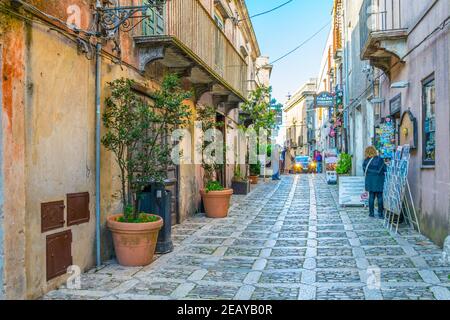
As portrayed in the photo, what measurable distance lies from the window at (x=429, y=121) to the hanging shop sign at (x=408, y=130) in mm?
403

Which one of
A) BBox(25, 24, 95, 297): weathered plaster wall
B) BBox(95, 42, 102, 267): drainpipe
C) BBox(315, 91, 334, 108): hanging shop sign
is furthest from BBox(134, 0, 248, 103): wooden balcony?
BBox(315, 91, 334, 108): hanging shop sign

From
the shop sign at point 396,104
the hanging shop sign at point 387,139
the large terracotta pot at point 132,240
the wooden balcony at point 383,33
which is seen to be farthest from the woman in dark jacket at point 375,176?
the large terracotta pot at point 132,240

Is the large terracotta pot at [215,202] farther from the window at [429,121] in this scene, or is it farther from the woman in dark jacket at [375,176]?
the window at [429,121]

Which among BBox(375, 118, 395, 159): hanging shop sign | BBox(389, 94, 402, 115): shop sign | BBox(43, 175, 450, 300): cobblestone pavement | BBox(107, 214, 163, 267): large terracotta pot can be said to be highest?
BBox(389, 94, 402, 115): shop sign

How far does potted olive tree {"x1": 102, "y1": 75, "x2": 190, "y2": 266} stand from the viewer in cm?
591

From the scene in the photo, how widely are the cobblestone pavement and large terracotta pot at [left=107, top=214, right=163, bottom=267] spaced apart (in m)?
0.16

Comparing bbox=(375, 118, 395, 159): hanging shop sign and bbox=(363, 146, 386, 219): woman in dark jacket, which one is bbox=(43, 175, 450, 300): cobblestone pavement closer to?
bbox=(363, 146, 386, 219): woman in dark jacket

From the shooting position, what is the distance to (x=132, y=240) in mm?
5891

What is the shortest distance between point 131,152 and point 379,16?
8.54 m

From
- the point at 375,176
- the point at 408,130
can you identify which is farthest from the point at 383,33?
the point at 375,176

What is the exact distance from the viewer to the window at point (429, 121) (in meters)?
7.34

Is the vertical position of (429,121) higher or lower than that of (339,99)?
lower

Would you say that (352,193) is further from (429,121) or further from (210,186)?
(429,121)

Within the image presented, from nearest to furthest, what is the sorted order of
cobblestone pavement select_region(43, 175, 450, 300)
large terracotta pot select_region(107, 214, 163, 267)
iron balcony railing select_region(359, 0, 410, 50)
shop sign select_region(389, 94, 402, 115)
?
cobblestone pavement select_region(43, 175, 450, 300), large terracotta pot select_region(107, 214, 163, 267), shop sign select_region(389, 94, 402, 115), iron balcony railing select_region(359, 0, 410, 50)
